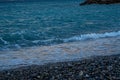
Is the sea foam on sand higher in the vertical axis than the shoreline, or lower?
lower

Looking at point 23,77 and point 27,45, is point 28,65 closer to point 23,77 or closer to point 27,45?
point 23,77

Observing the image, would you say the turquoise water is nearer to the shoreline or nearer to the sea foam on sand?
the sea foam on sand

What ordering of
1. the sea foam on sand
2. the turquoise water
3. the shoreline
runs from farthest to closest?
1. the turquoise water
2. the sea foam on sand
3. the shoreline

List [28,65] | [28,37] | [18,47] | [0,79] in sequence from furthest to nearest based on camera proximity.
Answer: [28,37] < [18,47] < [28,65] < [0,79]

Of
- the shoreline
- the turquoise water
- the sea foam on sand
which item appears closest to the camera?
the shoreline

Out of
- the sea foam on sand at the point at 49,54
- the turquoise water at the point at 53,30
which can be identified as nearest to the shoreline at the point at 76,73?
the sea foam on sand at the point at 49,54

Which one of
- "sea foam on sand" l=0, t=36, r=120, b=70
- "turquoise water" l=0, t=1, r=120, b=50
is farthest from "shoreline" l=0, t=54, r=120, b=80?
"turquoise water" l=0, t=1, r=120, b=50

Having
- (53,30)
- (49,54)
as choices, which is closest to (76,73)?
(49,54)

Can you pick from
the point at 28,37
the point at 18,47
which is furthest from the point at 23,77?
the point at 28,37

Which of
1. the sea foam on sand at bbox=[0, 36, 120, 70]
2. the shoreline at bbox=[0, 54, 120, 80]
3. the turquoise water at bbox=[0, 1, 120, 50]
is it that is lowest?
the turquoise water at bbox=[0, 1, 120, 50]

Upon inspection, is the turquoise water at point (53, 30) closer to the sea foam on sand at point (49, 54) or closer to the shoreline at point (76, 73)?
the sea foam on sand at point (49, 54)

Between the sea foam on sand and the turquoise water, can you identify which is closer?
the sea foam on sand

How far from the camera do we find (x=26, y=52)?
2178cm

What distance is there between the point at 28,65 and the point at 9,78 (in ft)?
12.2
